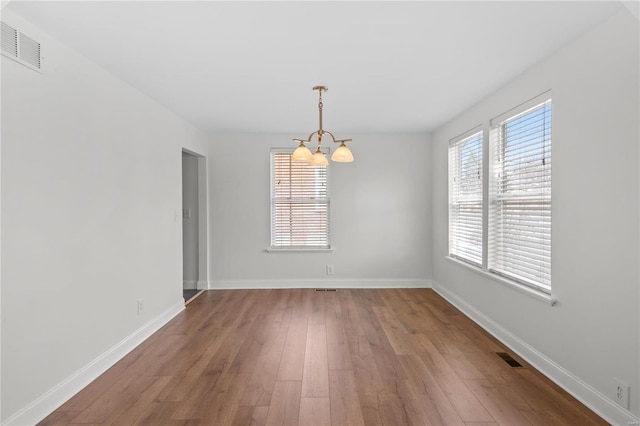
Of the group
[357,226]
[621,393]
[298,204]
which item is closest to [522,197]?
[621,393]

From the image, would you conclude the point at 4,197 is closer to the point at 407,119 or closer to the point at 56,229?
the point at 56,229

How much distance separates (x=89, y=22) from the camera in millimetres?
2221

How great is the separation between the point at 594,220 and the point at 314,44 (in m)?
2.26

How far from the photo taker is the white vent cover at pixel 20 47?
6.73ft

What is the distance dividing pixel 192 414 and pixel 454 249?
3.86 meters

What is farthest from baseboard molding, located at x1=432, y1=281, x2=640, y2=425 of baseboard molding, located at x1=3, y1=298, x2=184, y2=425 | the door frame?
the door frame

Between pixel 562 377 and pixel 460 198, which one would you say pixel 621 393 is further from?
pixel 460 198

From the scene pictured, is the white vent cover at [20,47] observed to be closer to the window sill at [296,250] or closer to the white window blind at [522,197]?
the white window blind at [522,197]

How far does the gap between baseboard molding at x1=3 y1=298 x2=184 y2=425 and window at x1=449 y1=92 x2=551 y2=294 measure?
3.68 m

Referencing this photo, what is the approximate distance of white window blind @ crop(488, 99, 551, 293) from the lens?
2.84m

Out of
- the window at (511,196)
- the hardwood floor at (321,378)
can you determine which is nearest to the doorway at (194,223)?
the hardwood floor at (321,378)

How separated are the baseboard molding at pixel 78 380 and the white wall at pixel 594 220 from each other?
3.60 meters

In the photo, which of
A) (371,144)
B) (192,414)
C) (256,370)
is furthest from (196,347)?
(371,144)

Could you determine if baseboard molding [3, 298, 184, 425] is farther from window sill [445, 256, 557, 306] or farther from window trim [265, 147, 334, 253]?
window sill [445, 256, 557, 306]
